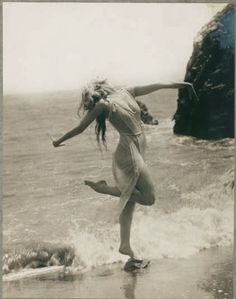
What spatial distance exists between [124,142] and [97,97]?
0.21m

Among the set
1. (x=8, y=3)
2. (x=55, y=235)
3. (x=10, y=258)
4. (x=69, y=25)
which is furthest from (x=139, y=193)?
(x=8, y=3)

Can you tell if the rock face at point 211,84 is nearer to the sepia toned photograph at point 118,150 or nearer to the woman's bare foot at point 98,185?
the sepia toned photograph at point 118,150

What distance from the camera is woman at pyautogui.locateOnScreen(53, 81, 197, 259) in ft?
7.66

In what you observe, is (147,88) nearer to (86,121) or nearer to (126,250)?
(86,121)

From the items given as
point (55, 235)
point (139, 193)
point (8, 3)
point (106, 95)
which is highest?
point (8, 3)

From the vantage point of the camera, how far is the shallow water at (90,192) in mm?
2297

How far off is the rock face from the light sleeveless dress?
0.57ft

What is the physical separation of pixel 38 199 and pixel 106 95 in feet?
1.59

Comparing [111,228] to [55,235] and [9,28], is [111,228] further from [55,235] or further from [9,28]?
[9,28]

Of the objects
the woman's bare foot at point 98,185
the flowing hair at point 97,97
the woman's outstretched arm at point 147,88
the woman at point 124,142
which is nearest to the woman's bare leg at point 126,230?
the woman at point 124,142

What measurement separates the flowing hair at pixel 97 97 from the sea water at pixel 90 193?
3 cm

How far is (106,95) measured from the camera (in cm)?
234

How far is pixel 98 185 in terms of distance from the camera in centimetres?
234

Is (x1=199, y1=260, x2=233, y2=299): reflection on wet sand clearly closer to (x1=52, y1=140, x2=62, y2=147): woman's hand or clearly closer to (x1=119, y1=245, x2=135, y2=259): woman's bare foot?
(x1=119, y1=245, x2=135, y2=259): woman's bare foot
